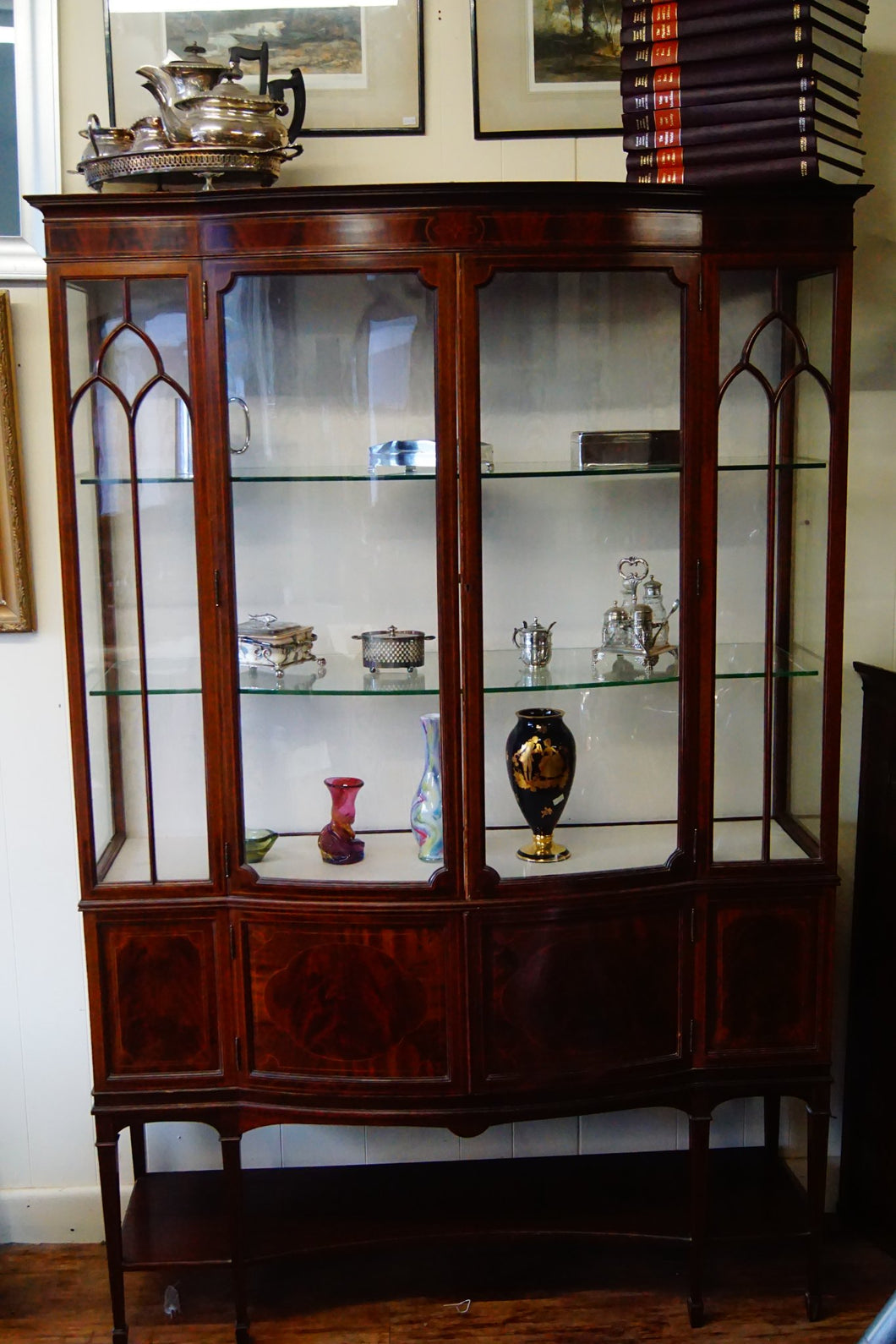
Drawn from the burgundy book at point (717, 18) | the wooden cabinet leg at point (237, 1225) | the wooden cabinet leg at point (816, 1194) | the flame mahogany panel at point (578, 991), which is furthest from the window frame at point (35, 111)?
the wooden cabinet leg at point (816, 1194)

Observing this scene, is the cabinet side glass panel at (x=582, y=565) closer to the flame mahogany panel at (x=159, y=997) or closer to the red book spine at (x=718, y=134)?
the red book spine at (x=718, y=134)

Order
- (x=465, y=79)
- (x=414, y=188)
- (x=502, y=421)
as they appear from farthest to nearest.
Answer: (x=465, y=79)
(x=502, y=421)
(x=414, y=188)

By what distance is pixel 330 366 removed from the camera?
216 centimetres

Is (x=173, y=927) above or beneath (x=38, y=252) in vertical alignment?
beneath

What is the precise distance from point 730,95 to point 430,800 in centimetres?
121

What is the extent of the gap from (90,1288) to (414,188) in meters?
2.02

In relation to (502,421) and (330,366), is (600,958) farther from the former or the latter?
(330,366)

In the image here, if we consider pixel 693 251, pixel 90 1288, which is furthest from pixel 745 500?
pixel 90 1288

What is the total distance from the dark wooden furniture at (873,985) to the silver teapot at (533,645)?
639 millimetres

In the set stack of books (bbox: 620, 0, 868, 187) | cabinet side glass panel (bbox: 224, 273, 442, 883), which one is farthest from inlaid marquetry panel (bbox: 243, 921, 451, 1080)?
stack of books (bbox: 620, 0, 868, 187)

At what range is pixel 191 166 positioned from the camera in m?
2.04

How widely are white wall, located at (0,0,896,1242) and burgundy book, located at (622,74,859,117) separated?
25 cm

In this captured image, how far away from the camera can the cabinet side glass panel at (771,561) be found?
2098 mm

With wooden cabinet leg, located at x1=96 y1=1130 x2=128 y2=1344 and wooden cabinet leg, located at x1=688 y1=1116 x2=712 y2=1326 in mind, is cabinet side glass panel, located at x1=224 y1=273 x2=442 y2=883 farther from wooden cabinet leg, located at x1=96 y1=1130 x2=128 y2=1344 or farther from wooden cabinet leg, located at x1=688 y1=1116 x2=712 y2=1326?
wooden cabinet leg, located at x1=688 y1=1116 x2=712 y2=1326
